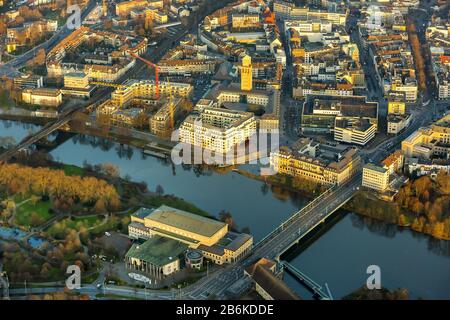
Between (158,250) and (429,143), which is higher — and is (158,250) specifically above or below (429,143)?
below

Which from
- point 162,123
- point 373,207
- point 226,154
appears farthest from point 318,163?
point 162,123

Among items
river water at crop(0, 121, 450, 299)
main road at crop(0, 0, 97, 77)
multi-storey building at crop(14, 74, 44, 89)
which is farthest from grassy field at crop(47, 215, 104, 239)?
main road at crop(0, 0, 97, 77)

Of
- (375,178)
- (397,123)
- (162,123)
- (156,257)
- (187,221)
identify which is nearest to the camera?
(156,257)

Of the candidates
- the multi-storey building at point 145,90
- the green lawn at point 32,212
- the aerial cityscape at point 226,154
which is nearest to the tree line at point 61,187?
the aerial cityscape at point 226,154

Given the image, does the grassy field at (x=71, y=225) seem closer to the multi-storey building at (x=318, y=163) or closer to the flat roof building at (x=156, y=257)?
the flat roof building at (x=156, y=257)

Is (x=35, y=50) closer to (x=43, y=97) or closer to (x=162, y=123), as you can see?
(x=43, y=97)

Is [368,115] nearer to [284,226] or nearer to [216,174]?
[216,174]

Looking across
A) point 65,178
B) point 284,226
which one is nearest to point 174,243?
point 284,226
